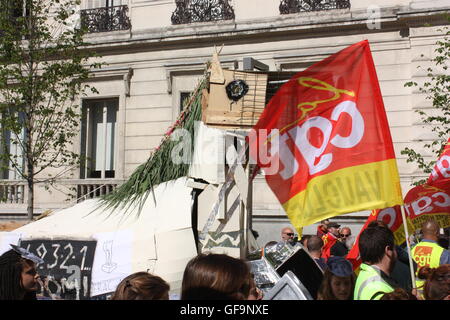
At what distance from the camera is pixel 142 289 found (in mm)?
2908

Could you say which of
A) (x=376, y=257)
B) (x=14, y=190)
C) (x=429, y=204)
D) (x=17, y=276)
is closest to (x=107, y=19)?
(x=14, y=190)

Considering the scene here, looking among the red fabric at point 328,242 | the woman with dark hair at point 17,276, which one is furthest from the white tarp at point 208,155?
the red fabric at point 328,242

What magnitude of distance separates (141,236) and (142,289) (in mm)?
2461

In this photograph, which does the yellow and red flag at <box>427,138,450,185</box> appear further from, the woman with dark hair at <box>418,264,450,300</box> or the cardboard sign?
the cardboard sign

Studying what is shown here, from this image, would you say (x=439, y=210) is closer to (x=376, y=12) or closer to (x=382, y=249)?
(x=382, y=249)

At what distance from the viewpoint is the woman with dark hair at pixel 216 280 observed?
2.72m

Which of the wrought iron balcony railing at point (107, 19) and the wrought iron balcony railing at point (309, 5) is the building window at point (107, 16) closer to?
the wrought iron balcony railing at point (107, 19)

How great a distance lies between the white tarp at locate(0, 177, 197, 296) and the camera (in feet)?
17.2

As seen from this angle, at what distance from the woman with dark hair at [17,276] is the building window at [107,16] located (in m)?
13.4

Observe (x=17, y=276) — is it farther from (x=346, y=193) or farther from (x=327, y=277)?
(x=346, y=193)

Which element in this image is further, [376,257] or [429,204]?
[429,204]

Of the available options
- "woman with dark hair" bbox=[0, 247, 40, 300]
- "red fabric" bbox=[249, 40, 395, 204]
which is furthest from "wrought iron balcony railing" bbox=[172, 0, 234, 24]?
"woman with dark hair" bbox=[0, 247, 40, 300]

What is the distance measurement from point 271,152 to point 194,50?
37.3 feet
